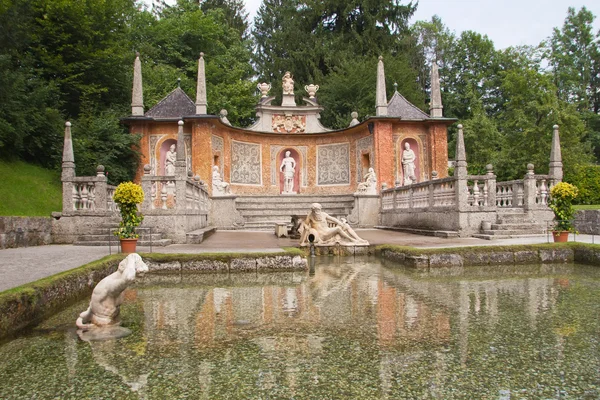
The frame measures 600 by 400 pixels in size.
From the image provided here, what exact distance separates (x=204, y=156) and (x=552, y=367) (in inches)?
770

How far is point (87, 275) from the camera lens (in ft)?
21.1

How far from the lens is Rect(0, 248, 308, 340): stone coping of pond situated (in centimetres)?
453

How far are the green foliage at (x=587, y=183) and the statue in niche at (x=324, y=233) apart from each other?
1475 centimetres

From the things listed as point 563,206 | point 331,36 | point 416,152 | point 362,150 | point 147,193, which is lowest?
point 563,206

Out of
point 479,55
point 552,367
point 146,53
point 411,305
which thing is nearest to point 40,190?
point 411,305

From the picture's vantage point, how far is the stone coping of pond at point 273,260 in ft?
19.2

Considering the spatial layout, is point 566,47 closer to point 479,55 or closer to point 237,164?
point 479,55

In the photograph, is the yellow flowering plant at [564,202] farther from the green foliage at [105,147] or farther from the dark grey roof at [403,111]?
the green foliage at [105,147]

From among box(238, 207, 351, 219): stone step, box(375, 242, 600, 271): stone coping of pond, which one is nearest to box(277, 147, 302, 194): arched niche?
box(238, 207, 351, 219): stone step

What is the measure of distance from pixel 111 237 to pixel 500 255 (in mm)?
8843

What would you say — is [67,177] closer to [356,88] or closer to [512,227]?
[512,227]

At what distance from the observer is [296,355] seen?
383cm

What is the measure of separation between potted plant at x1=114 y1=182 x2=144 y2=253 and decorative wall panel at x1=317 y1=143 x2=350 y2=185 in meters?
16.3

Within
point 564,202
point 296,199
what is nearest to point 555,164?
point 564,202
